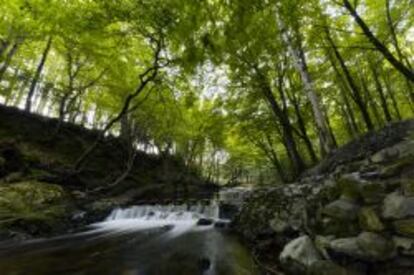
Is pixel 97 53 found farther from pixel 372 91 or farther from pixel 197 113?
pixel 372 91

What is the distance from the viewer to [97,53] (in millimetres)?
11820

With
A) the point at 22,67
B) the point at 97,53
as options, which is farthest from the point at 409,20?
the point at 22,67

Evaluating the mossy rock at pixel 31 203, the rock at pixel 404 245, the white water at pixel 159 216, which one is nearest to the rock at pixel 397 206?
the rock at pixel 404 245

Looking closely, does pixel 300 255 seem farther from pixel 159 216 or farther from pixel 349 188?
pixel 159 216

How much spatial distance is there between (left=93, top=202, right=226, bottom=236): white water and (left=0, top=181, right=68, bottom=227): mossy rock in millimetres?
1804

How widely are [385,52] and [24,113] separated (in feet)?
73.1

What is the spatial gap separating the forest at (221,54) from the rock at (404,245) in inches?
118

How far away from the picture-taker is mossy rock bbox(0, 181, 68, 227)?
333 inches

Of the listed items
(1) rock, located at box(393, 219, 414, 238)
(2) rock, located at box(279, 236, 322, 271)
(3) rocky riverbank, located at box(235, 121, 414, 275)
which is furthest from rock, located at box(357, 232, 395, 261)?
(2) rock, located at box(279, 236, 322, 271)

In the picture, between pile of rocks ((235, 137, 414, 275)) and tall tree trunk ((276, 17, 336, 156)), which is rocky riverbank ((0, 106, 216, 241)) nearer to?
pile of rocks ((235, 137, 414, 275))

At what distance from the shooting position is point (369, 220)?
3.92 meters

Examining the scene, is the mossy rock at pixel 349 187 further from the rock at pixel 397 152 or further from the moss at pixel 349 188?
the rock at pixel 397 152

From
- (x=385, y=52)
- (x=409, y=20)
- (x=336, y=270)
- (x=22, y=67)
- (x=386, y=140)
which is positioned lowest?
(x=336, y=270)

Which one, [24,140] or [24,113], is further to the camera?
[24,113]
